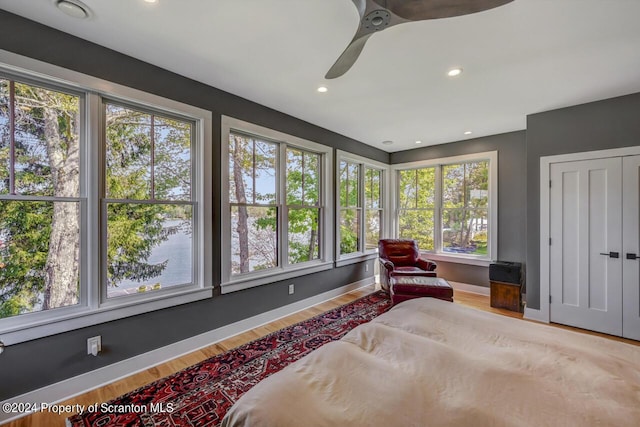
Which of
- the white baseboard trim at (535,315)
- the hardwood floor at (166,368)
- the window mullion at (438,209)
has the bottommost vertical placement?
the hardwood floor at (166,368)

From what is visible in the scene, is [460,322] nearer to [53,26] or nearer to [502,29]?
[502,29]

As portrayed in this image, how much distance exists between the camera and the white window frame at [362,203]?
4.54 m

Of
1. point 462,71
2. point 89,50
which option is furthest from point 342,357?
point 89,50

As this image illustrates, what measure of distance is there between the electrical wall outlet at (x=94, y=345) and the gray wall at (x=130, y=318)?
3cm

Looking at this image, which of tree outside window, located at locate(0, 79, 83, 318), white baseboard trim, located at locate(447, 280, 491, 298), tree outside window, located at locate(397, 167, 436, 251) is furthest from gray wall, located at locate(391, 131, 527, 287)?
tree outside window, located at locate(0, 79, 83, 318)

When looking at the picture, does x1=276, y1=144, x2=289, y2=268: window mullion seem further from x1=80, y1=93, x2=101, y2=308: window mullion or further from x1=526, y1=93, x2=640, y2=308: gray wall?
x1=526, y1=93, x2=640, y2=308: gray wall

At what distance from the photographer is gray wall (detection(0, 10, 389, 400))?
188 cm

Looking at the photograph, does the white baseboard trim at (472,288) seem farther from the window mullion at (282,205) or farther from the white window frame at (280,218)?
the window mullion at (282,205)

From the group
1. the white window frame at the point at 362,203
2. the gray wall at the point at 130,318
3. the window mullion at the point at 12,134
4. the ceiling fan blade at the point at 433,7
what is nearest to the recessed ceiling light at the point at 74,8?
the gray wall at the point at 130,318

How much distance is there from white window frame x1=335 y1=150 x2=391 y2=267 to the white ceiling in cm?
140

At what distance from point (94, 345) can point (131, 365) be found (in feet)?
1.18

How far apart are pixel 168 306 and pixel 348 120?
3226 mm

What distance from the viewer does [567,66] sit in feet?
8.00

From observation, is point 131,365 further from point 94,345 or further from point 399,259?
point 399,259
